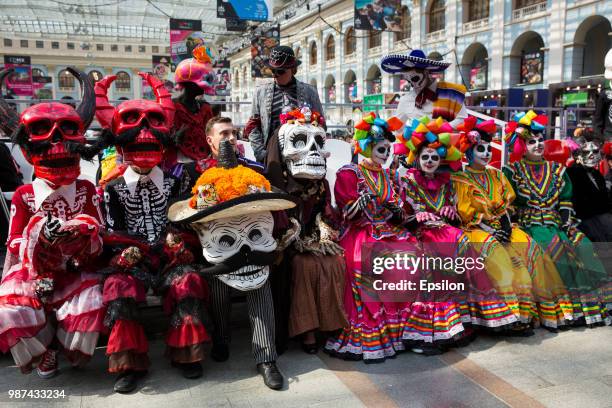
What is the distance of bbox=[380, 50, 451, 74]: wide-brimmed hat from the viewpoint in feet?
13.6

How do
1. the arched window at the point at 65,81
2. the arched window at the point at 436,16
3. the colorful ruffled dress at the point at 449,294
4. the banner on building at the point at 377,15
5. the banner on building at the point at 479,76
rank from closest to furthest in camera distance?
the colorful ruffled dress at the point at 449,294, the banner on building at the point at 377,15, the banner on building at the point at 479,76, the arched window at the point at 436,16, the arched window at the point at 65,81

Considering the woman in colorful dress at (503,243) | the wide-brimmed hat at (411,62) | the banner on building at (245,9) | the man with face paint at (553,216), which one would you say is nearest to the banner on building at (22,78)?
the banner on building at (245,9)

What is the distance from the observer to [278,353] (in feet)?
10.1

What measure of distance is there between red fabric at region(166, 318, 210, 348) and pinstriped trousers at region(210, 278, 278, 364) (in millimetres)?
269

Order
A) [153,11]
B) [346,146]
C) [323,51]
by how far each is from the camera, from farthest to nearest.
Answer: [323,51] → [153,11] → [346,146]

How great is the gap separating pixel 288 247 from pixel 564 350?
1.84 metres

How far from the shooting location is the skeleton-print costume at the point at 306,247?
3.03 meters

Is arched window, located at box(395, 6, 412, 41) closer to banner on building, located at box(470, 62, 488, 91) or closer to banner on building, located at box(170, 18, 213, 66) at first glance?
banner on building, located at box(470, 62, 488, 91)

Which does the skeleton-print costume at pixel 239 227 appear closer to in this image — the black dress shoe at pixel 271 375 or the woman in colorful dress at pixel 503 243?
the black dress shoe at pixel 271 375

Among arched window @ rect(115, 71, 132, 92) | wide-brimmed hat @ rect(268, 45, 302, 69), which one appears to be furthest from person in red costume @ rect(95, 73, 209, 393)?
arched window @ rect(115, 71, 132, 92)

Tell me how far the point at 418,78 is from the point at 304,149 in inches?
68.8

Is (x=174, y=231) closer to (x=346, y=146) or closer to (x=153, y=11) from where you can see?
(x=346, y=146)

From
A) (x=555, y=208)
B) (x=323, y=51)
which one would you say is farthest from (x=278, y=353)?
(x=323, y=51)

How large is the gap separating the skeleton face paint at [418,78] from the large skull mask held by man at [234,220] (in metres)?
2.09
